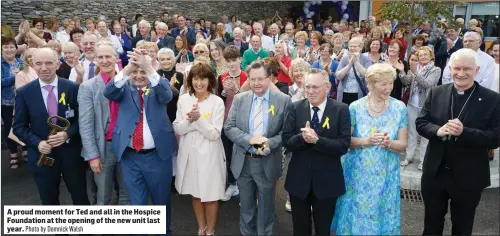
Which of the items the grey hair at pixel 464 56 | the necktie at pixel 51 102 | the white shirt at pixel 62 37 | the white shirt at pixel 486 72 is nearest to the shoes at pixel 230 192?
the necktie at pixel 51 102

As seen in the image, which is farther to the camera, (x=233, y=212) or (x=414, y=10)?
(x=414, y=10)

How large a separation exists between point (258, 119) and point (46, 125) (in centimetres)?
189

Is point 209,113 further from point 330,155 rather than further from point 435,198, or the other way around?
point 435,198

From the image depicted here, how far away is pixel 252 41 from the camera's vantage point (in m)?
7.06

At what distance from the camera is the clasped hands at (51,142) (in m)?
3.45

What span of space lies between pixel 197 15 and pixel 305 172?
13790mm

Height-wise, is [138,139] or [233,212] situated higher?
[138,139]

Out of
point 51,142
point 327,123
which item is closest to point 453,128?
point 327,123

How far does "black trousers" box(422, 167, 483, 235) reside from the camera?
317cm

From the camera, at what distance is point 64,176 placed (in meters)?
3.65

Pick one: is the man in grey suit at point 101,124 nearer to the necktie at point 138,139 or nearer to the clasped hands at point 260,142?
the necktie at point 138,139

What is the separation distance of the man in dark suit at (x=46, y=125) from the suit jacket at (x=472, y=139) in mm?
3065

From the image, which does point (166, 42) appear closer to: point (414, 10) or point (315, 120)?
point (414, 10)

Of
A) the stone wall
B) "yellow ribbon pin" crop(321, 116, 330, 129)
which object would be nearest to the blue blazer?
"yellow ribbon pin" crop(321, 116, 330, 129)
